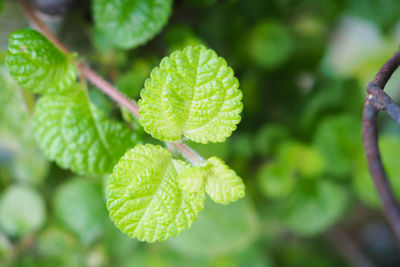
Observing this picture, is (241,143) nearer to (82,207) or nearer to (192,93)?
(82,207)

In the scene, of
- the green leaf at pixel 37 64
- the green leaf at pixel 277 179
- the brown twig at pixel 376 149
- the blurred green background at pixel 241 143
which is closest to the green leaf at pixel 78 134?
the green leaf at pixel 37 64

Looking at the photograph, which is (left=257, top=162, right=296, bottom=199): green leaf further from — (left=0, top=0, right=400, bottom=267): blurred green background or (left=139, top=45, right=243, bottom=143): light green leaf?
(left=139, top=45, right=243, bottom=143): light green leaf

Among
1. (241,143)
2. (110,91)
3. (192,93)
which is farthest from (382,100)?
(241,143)

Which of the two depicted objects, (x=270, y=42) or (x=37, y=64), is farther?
(x=270, y=42)

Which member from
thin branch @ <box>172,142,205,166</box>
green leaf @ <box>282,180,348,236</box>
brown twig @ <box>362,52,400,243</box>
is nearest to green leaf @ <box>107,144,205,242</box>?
thin branch @ <box>172,142,205,166</box>

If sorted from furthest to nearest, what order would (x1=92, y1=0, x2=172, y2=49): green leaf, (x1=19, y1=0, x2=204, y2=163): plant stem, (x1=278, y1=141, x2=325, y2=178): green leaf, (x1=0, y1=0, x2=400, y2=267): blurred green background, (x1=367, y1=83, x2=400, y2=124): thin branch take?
(x1=278, y1=141, x2=325, y2=178): green leaf
(x1=0, y1=0, x2=400, y2=267): blurred green background
(x1=92, y1=0, x2=172, y2=49): green leaf
(x1=19, y1=0, x2=204, y2=163): plant stem
(x1=367, y1=83, x2=400, y2=124): thin branch

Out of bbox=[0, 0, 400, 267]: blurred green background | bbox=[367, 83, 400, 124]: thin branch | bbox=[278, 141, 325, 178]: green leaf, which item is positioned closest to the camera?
bbox=[367, 83, 400, 124]: thin branch

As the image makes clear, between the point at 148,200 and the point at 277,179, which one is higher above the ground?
the point at 148,200
